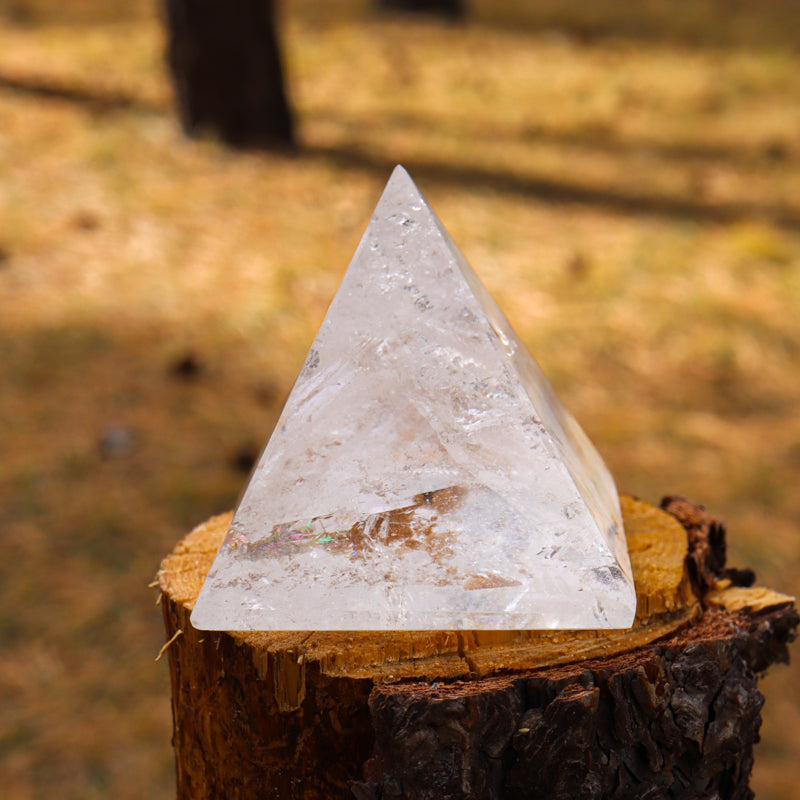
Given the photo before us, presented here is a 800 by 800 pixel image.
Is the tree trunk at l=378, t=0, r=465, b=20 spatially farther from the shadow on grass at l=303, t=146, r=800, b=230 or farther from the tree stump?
the tree stump

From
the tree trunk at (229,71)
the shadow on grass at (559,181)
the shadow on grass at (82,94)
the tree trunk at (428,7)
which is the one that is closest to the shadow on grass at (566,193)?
the shadow on grass at (559,181)

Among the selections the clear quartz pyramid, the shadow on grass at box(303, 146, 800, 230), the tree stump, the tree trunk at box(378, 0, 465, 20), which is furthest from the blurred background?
the clear quartz pyramid

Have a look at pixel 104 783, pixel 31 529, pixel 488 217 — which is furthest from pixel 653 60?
pixel 104 783

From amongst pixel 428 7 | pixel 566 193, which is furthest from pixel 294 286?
pixel 428 7

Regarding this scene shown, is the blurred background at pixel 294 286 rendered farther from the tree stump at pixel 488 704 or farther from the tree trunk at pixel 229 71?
the tree stump at pixel 488 704

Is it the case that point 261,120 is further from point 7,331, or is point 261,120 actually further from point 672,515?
point 672,515
